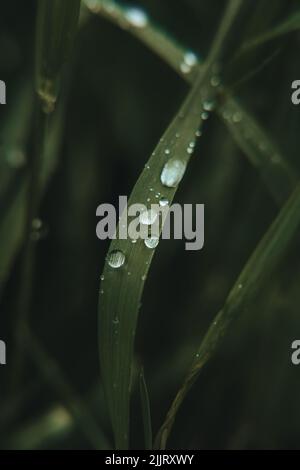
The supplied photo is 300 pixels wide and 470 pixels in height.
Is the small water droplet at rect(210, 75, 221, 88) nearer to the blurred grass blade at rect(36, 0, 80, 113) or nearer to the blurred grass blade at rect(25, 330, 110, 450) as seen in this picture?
the blurred grass blade at rect(36, 0, 80, 113)

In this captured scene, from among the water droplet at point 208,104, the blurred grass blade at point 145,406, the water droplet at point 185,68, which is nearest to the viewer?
the blurred grass blade at point 145,406

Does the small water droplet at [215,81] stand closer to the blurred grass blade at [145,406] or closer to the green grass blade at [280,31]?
the green grass blade at [280,31]

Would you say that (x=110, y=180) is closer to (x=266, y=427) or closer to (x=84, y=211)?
(x=84, y=211)

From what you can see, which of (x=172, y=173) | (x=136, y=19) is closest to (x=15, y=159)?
(x=136, y=19)

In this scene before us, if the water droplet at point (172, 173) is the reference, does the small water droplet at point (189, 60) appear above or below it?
above

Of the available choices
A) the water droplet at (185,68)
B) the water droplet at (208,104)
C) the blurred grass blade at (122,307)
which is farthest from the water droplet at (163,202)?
the water droplet at (185,68)

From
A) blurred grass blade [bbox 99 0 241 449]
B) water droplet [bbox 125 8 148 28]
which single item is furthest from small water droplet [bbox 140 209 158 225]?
water droplet [bbox 125 8 148 28]
